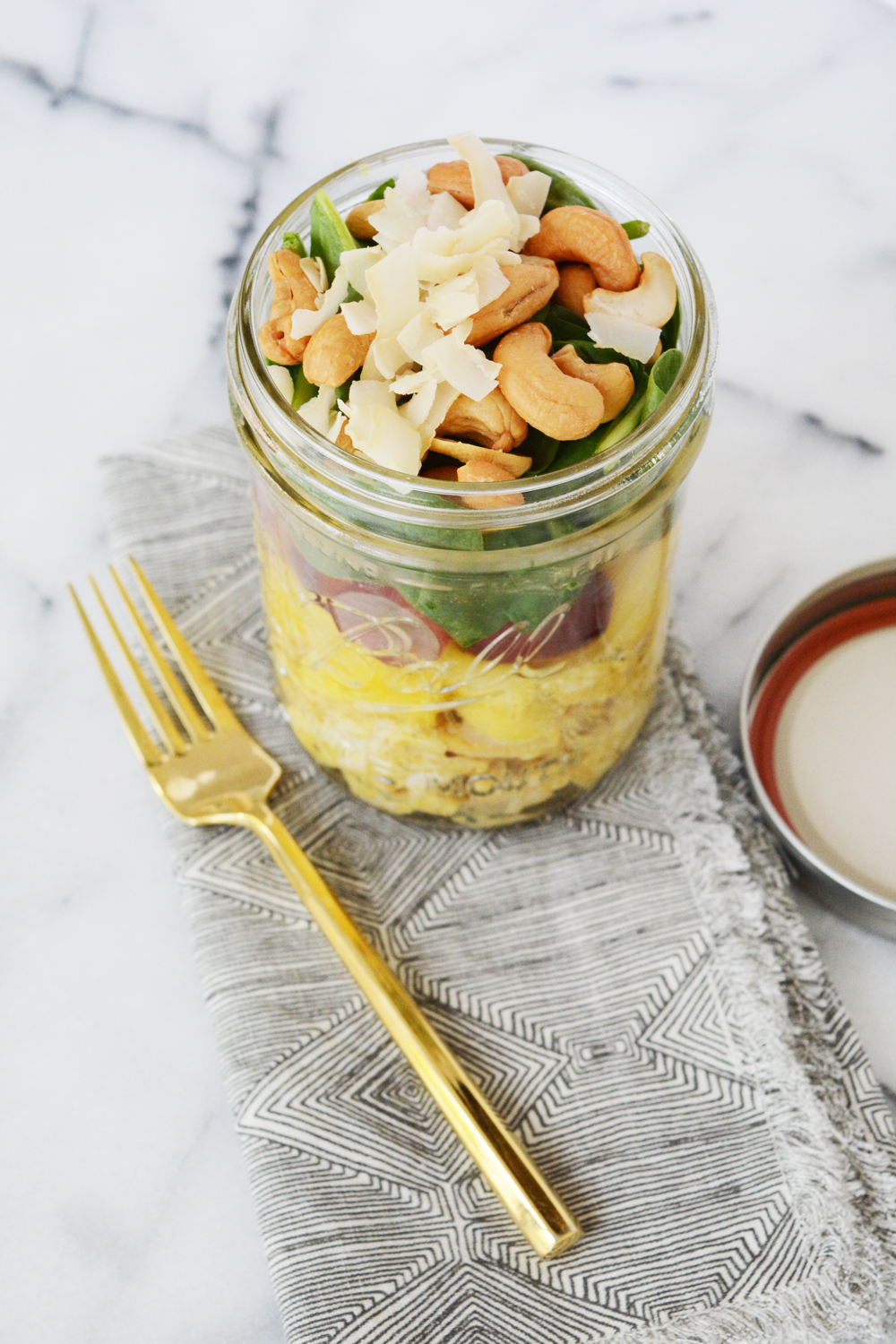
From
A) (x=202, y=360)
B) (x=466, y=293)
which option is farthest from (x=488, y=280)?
(x=202, y=360)

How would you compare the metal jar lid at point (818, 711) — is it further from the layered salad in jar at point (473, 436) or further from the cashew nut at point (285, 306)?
the cashew nut at point (285, 306)

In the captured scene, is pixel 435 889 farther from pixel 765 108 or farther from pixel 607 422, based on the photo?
pixel 765 108

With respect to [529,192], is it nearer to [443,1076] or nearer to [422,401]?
[422,401]

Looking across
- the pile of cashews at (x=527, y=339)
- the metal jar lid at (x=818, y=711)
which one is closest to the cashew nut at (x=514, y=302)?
the pile of cashews at (x=527, y=339)

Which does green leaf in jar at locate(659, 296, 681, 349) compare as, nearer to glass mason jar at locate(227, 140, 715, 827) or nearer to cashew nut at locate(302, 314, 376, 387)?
glass mason jar at locate(227, 140, 715, 827)

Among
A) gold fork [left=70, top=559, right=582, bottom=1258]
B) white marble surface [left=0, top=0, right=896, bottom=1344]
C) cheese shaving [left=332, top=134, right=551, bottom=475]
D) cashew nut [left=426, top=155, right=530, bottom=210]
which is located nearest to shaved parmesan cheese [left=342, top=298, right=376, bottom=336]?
cheese shaving [left=332, top=134, right=551, bottom=475]

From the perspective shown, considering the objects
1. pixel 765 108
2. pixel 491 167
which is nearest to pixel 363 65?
pixel 765 108
